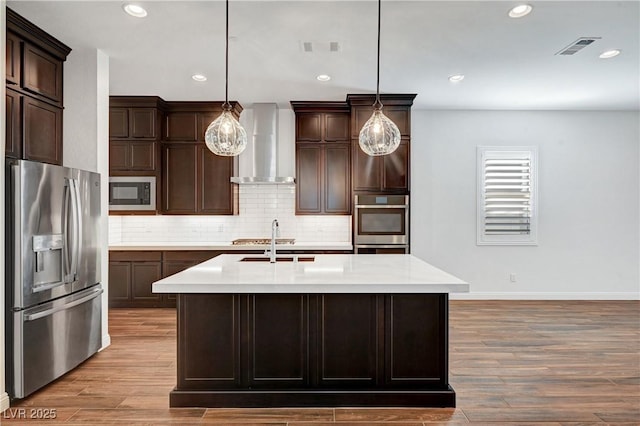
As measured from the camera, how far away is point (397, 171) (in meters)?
5.54

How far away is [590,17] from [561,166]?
3.46 metres

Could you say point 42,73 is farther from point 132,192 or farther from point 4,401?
point 4,401

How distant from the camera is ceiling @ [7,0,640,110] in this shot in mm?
3156

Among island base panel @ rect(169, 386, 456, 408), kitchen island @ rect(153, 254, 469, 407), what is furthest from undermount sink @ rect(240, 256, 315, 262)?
island base panel @ rect(169, 386, 456, 408)

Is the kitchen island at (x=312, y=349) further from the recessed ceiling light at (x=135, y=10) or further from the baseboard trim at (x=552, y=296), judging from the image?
the baseboard trim at (x=552, y=296)

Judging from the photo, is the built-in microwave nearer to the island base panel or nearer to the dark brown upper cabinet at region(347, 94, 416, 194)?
the dark brown upper cabinet at region(347, 94, 416, 194)

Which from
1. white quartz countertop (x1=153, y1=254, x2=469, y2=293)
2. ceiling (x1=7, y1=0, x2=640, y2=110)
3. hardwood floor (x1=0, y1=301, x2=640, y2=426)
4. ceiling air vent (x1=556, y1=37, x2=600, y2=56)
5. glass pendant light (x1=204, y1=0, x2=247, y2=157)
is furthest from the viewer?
ceiling air vent (x1=556, y1=37, x2=600, y2=56)

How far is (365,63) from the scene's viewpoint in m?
4.21

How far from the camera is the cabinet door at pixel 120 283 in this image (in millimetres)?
5539

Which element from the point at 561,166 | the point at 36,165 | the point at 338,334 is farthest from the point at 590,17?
the point at 36,165

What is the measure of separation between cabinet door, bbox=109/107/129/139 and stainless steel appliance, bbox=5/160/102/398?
6.95 feet

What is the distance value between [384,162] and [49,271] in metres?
3.85

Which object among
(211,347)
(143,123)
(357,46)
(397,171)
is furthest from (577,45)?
(143,123)

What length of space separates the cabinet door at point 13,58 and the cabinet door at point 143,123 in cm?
238
